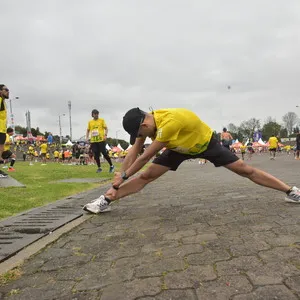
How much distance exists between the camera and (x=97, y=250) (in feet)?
10.0

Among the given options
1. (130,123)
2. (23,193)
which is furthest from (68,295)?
(23,193)

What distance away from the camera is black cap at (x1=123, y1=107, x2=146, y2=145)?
153 inches

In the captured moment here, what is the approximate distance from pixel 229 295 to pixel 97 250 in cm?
139

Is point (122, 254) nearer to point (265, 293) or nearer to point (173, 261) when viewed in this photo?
point (173, 261)

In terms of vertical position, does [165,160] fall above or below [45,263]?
above

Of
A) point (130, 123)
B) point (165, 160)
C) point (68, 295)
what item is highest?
point (130, 123)

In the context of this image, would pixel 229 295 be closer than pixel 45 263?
Yes

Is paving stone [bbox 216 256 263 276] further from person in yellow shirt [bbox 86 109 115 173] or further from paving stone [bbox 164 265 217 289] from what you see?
person in yellow shirt [bbox 86 109 115 173]

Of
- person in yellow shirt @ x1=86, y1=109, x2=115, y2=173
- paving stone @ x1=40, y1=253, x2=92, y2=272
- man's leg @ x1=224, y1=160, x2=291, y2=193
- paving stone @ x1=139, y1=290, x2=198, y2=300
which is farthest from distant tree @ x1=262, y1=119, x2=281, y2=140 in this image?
paving stone @ x1=139, y1=290, x2=198, y2=300

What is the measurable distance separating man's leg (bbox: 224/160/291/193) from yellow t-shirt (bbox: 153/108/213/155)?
18.1 inches

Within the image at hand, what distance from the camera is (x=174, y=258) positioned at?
2684 millimetres

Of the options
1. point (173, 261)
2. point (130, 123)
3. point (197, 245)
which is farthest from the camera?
point (130, 123)

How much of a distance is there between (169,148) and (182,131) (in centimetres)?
31

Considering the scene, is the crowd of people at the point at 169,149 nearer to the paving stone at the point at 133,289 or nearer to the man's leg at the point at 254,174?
the man's leg at the point at 254,174
